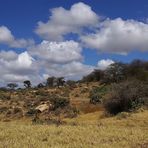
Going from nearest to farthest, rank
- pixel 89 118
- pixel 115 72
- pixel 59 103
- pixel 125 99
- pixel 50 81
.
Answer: pixel 89 118
pixel 125 99
pixel 59 103
pixel 115 72
pixel 50 81

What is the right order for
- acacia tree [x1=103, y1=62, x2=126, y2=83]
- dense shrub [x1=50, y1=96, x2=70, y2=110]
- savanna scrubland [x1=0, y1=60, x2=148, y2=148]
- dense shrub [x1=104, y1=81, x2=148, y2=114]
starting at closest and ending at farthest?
1. savanna scrubland [x1=0, y1=60, x2=148, y2=148]
2. dense shrub [x1=104, y1=81, x2=148, y2=114]
3. dense shrub [x1=50, y1=96, x2=70, y2=110]
4. acacia tree [x1=103, y1=62, x2=126, y2=83]

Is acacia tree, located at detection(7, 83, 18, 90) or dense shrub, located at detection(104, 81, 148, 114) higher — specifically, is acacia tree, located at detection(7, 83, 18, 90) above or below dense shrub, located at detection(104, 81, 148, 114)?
above

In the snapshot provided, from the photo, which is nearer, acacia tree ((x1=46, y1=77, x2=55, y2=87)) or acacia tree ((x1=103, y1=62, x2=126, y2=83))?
acacia tree ((x1=103, y1=62, x2=126, y2=83))

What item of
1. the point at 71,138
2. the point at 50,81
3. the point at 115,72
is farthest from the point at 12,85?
the point at 71,138

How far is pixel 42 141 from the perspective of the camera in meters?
18.8

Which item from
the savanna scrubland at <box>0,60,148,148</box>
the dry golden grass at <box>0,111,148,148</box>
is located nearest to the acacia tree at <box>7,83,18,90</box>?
the savanna scrubland at <box>0,60,148,148</box>

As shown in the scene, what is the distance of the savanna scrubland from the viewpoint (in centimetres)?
1896

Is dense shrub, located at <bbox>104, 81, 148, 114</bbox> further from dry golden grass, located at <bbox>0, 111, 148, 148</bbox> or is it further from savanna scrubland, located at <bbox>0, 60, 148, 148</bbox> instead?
dry golden grass, located at <bbox>0, 111, 148, 148</bbox>

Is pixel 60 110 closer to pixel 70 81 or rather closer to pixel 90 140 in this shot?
pixel 90 140

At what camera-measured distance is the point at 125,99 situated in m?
36.6

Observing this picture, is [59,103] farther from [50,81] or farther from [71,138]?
[50,81]

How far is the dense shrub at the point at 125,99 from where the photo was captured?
118ft

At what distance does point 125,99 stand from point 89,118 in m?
3.66

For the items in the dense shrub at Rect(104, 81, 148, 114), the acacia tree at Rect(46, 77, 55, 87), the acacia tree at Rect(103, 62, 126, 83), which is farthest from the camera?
the acacia tree at Rect(46, 77, 55, 87)
